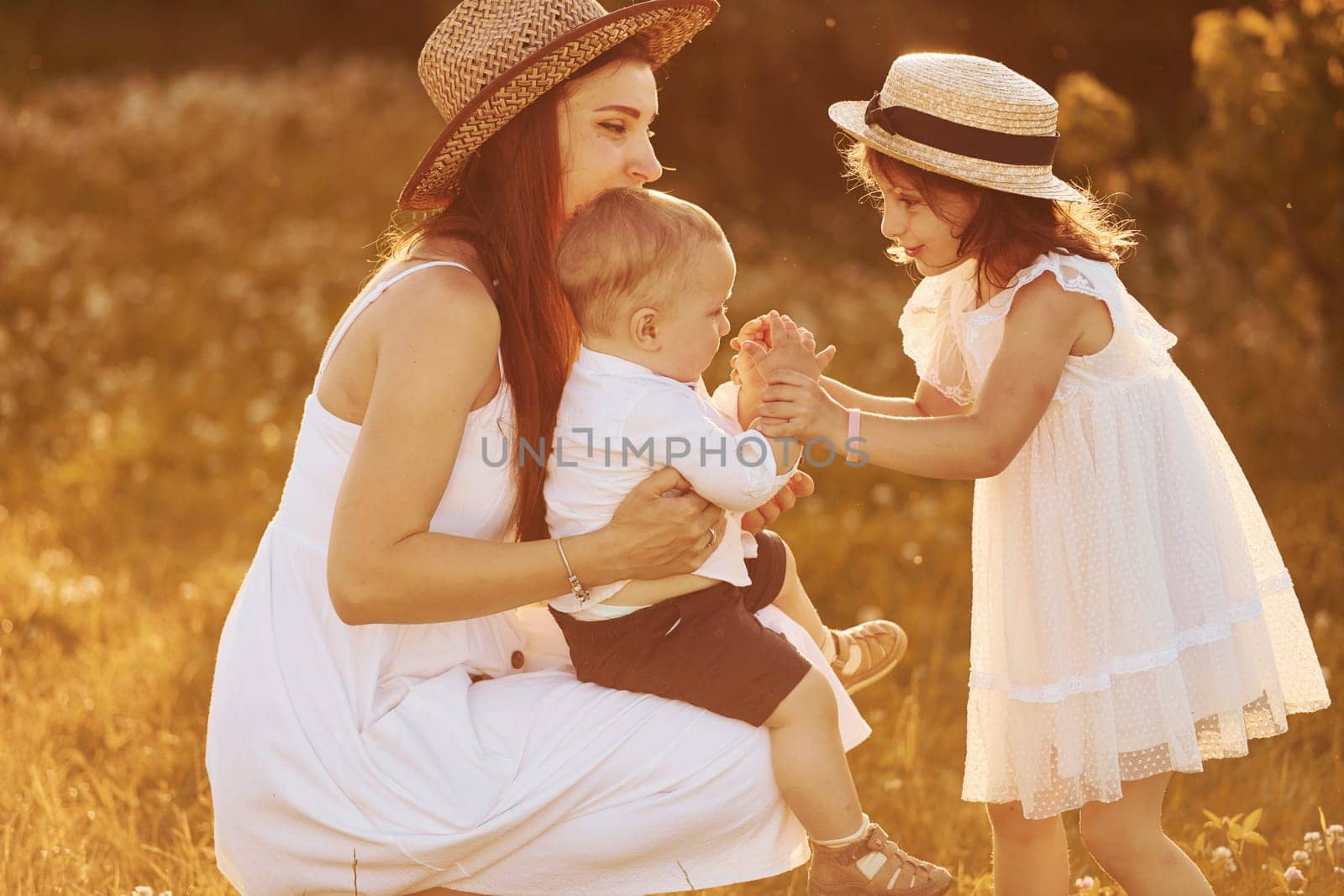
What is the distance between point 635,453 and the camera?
2896 mm

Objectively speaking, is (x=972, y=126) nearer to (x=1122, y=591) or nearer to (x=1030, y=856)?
(x=1122, y=591)

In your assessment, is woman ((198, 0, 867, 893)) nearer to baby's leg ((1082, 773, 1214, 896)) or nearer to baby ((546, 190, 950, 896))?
baby ((546, 190, 950, 896))

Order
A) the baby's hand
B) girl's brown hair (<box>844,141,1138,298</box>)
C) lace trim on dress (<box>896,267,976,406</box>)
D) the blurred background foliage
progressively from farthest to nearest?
the blurred background foliage → lace trim on dress (<box>896,267,976,406</box>) → girl's brown hair (<box>844,141,1138,298</box>) → the baby's hand

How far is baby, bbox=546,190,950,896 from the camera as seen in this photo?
284 cm

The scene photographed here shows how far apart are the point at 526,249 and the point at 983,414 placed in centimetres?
99

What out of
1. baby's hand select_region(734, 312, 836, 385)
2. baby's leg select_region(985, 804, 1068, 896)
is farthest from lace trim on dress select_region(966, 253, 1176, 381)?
baby's leg select_region(985, 804, 1068, 896)

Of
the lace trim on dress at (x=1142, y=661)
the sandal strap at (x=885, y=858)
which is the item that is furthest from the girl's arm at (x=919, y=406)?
the sandal strap at (x=885, y=858)

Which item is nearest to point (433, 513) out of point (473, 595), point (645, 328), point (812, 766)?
point (473, 595)

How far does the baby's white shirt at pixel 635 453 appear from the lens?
2.85 m

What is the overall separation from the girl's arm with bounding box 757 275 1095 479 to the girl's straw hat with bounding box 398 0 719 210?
78cm

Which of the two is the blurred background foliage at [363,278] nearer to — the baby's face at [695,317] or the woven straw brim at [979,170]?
the baby's face at [695,317]

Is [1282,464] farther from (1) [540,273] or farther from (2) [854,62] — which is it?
(2) [854,62]

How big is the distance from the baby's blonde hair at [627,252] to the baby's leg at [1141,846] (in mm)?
1428

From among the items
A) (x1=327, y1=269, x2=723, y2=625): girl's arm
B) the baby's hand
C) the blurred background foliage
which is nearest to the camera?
(x1=327, y1=269, x2=723, y2=625): girl's arm
